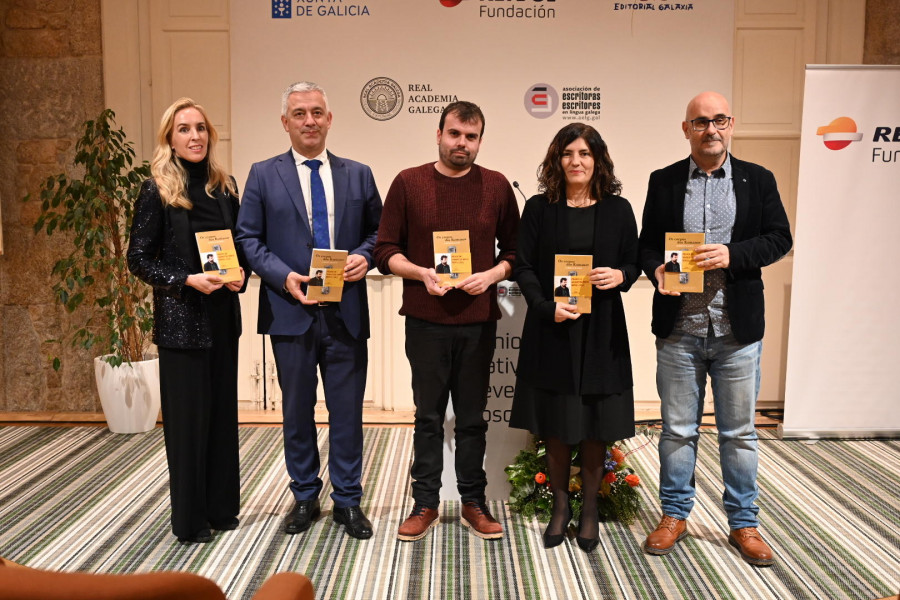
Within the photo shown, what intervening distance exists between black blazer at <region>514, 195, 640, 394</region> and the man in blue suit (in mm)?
696

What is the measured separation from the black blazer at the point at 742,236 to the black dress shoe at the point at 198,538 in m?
2.00

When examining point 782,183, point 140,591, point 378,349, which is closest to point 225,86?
point 378,349

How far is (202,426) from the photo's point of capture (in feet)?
10.4

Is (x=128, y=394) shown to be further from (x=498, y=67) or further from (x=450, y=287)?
(x=498, y=67)

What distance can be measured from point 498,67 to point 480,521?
3.12 m

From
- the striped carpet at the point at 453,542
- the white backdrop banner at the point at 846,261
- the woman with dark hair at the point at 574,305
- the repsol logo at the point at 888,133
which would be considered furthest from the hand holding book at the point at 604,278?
the repsol logo at the point at 888,133

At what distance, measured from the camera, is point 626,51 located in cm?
514

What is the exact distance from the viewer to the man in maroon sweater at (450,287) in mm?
3066

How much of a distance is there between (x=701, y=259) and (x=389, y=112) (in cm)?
291

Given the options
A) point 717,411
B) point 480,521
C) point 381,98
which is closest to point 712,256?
point 717,411

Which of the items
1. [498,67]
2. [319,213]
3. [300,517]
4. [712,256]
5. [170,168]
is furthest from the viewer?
[498,67]

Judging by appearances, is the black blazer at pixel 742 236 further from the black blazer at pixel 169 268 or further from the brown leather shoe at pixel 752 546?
the black blazer at pixel 169 268

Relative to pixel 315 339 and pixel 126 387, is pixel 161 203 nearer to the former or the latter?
pixel 315 339

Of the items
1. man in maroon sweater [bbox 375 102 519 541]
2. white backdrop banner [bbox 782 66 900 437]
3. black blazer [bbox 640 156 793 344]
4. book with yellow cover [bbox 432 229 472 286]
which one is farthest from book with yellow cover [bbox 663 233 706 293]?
white backdrop banner [bbox 782 66 900 437]
